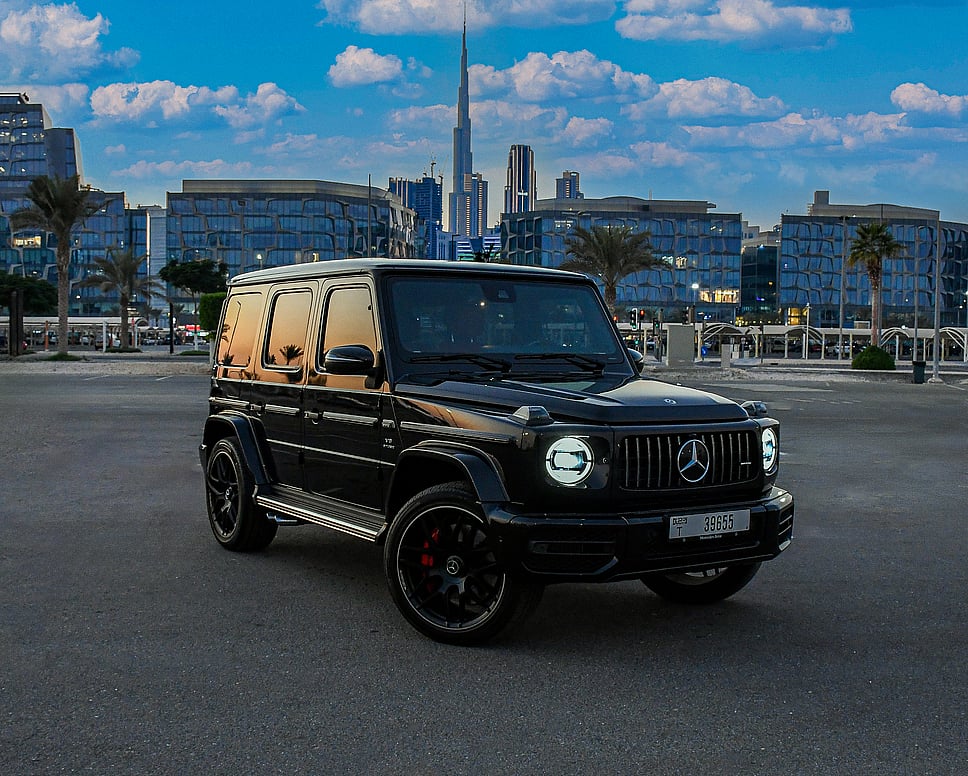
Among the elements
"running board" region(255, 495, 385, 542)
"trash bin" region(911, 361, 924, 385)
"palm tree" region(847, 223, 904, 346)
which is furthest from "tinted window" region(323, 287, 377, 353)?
"palm tree" region(847, 223, 904, 346)

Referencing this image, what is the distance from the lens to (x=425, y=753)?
4.07 metres

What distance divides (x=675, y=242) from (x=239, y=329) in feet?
547

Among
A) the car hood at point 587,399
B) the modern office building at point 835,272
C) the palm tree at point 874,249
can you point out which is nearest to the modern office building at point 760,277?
the modern office building at point 835,272

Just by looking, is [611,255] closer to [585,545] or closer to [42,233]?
[585,545]

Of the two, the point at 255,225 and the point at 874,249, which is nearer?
the point at 874,249

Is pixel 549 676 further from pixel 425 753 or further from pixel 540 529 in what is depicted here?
pixel 425 753

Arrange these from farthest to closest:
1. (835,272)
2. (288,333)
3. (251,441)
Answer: (835,272)
(251,441)
(288,333)

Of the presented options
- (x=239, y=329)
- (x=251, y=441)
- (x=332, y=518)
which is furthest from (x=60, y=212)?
(x=332, y=518)

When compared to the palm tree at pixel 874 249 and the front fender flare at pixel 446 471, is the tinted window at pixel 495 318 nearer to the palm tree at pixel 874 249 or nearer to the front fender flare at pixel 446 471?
the front fender flare at pixel 446 471

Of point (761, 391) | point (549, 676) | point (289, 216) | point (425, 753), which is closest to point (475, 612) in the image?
point (549, 676)

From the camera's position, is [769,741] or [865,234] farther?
[865,234]

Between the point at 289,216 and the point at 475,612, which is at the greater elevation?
the point at 289,216

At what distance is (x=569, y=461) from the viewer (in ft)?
17.1

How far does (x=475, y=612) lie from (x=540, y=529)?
693 millimetres
